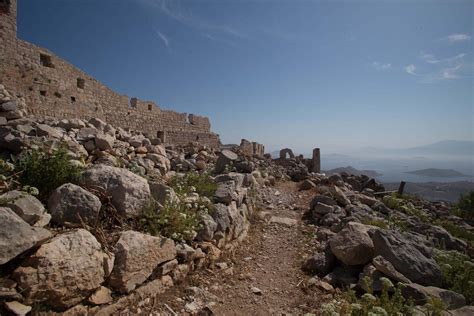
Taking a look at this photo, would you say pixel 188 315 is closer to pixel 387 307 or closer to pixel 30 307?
pixel 30 307

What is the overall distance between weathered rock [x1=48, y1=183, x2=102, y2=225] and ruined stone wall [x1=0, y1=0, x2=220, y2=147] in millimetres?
8845

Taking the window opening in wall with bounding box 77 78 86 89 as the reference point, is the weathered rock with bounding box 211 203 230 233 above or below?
below

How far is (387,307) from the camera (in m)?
3.39

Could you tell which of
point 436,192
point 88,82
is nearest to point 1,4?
point 88,82

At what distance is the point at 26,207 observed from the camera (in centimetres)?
300

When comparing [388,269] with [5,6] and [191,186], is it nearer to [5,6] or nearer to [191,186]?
[191,186]

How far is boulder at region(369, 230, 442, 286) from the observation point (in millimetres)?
4465

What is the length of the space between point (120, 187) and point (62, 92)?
1034 centimetres

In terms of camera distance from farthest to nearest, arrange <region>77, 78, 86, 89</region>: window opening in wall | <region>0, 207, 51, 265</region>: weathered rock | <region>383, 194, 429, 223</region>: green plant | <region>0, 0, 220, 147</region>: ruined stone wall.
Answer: <region>77, 78, 86, 89</region>: window opening in wall, <region>383, 194, 429, 223</region>: green plant, <region>0, 0, 220, 147</region>: ruined stone wall, <region>0, 207, 51, 265</region>: weathered rock

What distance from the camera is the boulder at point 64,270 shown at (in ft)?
8.30

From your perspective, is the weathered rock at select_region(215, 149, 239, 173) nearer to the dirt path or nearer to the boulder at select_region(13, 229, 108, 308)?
the dirt path

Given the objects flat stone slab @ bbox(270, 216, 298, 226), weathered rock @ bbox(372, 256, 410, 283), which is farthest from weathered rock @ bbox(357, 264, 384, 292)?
flat stone slab @ bbox(270, 216, 298, 226)

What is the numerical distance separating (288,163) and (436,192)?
25447 mm

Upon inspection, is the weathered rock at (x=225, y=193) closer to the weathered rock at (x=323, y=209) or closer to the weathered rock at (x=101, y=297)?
the weathered rock at (x=101, y=297)
